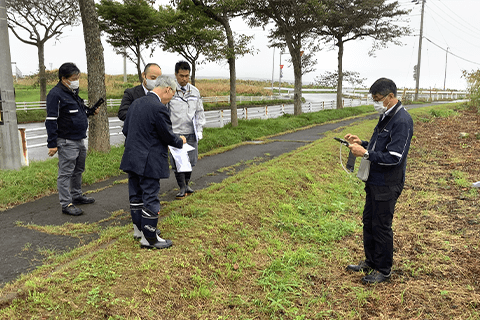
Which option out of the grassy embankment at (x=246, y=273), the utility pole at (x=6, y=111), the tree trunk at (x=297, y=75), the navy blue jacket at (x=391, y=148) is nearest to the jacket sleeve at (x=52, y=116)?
the grassy embankment at (x=246, y=273)

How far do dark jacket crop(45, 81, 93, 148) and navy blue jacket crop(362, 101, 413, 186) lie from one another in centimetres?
409

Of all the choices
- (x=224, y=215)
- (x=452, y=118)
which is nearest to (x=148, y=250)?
(x=224, y=215)

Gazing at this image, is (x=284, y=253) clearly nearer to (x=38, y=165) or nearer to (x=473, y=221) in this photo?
(x=473, y=221)

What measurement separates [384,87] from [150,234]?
8.85 feet

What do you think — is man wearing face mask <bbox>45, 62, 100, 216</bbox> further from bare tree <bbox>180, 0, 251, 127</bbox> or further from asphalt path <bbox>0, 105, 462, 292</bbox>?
bare tree <bbox>180, 0, 251, 127</bbox>

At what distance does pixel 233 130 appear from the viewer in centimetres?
1353

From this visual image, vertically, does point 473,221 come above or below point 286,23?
below

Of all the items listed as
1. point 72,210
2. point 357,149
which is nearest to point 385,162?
point 357,149

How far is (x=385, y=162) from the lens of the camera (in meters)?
3.10

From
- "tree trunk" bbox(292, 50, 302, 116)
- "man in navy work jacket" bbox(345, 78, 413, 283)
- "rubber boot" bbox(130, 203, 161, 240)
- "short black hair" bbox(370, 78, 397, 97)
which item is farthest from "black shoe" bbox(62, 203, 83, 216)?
"tree trunk" bbox(292, 50, 302, 116)

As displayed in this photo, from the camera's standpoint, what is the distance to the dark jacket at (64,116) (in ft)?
15.9

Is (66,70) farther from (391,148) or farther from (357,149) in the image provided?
(391,148)

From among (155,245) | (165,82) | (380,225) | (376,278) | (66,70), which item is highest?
(66,70)

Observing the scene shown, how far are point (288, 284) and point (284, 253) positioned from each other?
0.56 meters
